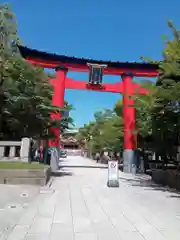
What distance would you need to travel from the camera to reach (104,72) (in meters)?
23.6

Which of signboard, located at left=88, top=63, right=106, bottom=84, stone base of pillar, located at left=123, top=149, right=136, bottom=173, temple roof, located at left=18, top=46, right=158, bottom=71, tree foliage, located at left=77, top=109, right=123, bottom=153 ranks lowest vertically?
stone base of pillar, located at left=123, top=149, right=136, bottom=173

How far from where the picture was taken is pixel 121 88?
78.1ft

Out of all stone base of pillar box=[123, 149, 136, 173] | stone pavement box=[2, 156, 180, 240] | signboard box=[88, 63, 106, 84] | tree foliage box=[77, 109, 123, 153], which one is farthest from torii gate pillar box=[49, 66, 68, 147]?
stone pavement box=[2, 156, 180, 240]

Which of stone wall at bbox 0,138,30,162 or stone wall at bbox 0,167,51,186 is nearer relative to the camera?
stone wall at bbox 0,167,51,186

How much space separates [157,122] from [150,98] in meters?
1.27

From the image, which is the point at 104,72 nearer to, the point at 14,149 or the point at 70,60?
the point at 70,60

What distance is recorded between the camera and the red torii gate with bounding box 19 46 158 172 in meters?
22.4

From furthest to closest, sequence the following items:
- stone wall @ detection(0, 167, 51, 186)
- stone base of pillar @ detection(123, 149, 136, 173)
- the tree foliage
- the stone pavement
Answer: the tree foliage, stone base of pillar @ detection(123, 149, 136, 173), stone wall @ detection(0, 167, 51, 186), the stone pavement

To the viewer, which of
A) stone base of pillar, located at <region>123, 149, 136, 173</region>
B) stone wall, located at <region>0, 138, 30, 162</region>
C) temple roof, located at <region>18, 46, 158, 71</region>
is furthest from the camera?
stone base of pillar, located at <region>123, 149, 136, 173</region>

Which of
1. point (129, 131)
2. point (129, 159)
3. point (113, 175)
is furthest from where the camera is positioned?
point (129, 159)

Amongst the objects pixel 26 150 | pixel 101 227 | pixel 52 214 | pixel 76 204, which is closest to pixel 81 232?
pixel 101 227

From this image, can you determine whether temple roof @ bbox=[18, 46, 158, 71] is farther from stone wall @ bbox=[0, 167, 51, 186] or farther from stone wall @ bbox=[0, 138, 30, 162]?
stone wall @ bbox=[0, 167, 51, 186]

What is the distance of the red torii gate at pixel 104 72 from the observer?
22.4m

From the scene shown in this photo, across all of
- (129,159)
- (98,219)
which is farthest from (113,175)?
(129,159)
